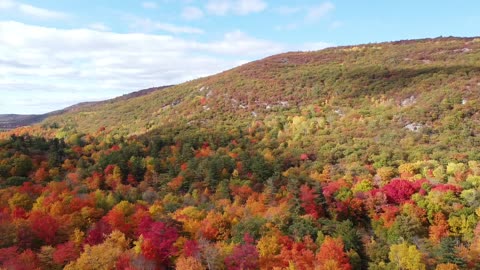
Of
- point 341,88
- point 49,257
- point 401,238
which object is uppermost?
point 341,88

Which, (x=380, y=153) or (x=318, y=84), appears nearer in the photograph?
(x=380, y=153)

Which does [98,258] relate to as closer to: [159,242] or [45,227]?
[159,242]

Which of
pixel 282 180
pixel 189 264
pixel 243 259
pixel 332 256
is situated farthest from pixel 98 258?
pixel 282 180

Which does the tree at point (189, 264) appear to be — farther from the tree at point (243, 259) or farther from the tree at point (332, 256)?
the tree at point (332, 256)

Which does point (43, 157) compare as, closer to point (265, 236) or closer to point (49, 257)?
point (49, 257)

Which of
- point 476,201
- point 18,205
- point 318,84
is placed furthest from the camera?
point 318,84

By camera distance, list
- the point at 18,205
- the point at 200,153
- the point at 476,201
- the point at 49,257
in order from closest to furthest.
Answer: the point at 49,257 < the point at 476,201 < the point at 18,205 < the point at 200,153

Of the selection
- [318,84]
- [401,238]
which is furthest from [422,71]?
[401,238]

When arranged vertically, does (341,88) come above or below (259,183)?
above
